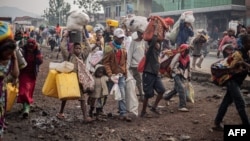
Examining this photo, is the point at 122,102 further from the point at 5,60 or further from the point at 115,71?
the point at 5,60

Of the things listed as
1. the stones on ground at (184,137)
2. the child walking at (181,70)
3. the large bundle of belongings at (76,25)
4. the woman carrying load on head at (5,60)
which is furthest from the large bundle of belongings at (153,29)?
the woman carrying load on head at (5,60)

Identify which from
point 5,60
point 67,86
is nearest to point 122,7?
point 67,86

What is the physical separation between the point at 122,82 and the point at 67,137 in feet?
5.47

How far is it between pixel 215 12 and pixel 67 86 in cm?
2626

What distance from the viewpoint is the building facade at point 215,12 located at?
91.4 feet

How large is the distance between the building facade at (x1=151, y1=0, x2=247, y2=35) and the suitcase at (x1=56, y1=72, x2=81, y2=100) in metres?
23.6

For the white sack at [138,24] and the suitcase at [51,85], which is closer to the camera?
the suitcase at [51,85]

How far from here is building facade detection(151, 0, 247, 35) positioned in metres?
27.9

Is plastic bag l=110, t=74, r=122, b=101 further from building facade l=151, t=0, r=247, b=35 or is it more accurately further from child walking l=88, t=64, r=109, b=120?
building facade l=151, t=0, r=247, b=35

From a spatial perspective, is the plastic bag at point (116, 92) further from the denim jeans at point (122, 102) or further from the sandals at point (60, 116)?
the sandals at point (60, 116)

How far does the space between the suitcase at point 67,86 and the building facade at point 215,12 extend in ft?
77.4

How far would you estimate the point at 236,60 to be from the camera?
518 cm

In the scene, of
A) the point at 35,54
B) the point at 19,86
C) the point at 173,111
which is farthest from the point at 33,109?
the point at 173,111

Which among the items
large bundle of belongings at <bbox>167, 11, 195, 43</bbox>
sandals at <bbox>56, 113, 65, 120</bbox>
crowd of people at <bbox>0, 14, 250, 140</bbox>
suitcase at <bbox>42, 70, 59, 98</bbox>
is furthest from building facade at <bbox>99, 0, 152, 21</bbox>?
suitcase at <bbox>42, 70, 59, 98</bbox>
